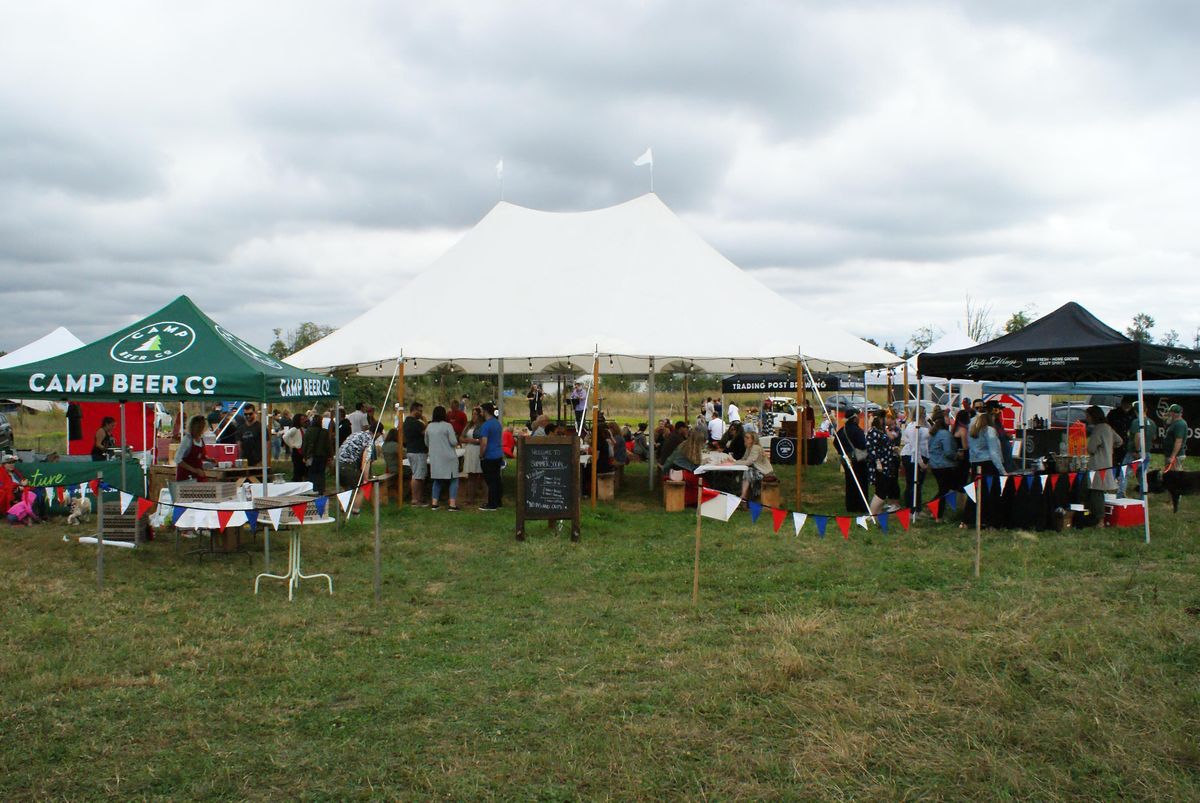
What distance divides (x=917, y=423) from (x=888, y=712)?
7.45 meters

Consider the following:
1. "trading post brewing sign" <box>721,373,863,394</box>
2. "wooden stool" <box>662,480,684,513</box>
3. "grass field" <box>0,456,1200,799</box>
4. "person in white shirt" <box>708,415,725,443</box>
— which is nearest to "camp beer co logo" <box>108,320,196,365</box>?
"grass field" <box>0,456,1200,799</box>

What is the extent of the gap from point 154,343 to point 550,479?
14.4 feet

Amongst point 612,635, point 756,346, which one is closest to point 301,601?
point 612,635

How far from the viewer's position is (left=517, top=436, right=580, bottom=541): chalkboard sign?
32.5 feet

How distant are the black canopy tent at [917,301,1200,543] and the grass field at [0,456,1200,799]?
7.27ft

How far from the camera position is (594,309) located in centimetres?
1260

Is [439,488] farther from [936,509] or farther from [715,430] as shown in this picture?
[715,430]

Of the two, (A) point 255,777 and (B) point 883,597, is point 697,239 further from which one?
(A) point 255,777

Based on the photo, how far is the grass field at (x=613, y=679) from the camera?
3934 mm

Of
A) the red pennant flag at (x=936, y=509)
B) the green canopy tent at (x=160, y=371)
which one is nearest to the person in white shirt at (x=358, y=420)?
the green canopy tent at (x=160, y=371)

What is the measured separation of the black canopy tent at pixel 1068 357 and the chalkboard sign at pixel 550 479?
490cm

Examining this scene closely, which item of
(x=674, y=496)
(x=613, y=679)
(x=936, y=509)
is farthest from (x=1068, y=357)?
A: (x=613, y=679)

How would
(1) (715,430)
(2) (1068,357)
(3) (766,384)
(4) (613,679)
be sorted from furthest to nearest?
(3) (766,384), (1) (715,430), (2) (1068,357), (4) (613,679)

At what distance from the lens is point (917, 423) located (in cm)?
1139
